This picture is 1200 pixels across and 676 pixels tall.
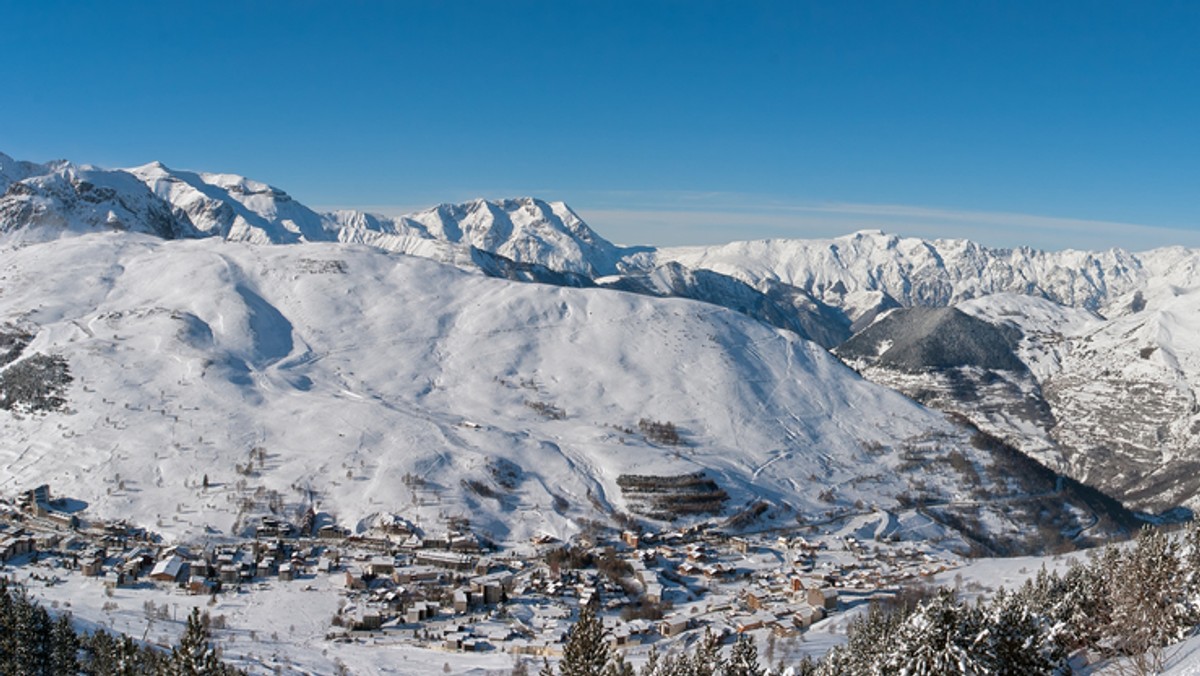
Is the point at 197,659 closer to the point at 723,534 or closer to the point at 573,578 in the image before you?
the point at 573,578

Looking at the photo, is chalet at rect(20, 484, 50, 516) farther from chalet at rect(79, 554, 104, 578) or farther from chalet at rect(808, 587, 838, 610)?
chalet at rect(808, 587, 838, 610)

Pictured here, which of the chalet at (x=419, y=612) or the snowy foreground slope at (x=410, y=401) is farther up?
the snowy foreground slope at (x=410, y=401)

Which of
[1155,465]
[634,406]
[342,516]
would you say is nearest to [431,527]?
[342,516]

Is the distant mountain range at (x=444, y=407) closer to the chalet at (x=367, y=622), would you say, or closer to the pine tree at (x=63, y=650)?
the chalet at (x=367, y=622)

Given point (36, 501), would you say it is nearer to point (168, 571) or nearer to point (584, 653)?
point (168, 571)

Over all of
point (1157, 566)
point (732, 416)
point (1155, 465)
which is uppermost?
point (1157, 566)

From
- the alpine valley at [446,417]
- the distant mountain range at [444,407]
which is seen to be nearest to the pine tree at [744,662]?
the alpine valley at [446,417]

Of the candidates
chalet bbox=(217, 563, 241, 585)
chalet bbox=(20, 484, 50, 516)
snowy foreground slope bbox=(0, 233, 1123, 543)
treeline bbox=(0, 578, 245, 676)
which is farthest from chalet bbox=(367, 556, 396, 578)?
chalet bbox=(20, 484, 50, 516)
